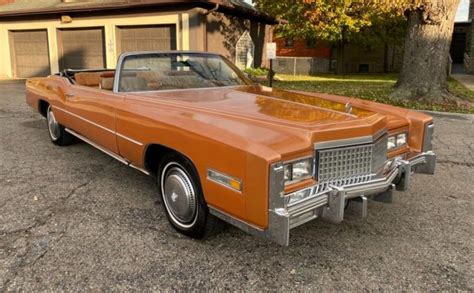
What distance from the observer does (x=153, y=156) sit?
358 centimetres

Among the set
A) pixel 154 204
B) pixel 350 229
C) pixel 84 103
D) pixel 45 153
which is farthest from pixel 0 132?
pixel 350 229

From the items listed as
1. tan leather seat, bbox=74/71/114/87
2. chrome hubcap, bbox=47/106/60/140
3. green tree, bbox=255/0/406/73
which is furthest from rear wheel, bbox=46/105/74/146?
green tree, bbox=255/0/406/73

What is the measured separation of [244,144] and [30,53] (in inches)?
749

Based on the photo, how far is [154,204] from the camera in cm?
387

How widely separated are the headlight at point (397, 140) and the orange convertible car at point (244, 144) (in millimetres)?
12

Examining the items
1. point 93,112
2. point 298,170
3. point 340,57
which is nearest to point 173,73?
point 93,112

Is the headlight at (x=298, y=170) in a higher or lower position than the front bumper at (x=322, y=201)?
higher

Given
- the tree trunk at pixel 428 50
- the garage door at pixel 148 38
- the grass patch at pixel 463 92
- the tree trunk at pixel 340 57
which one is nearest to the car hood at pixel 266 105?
the tree trunk at pixel 428 50

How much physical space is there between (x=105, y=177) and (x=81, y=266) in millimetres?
1980

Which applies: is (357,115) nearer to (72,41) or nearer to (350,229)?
(350,229)

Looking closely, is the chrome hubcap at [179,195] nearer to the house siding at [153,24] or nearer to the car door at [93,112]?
the car door at [93,112]

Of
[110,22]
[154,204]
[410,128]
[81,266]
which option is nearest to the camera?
[81,266]

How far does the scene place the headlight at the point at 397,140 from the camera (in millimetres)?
3408

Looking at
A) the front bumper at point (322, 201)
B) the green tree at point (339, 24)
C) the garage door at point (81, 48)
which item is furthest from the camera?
the green tree at point (339, 24)
